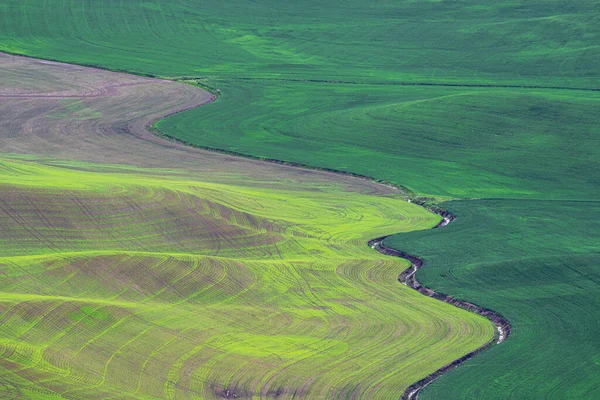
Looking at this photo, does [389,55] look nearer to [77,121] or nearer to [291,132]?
[291,132]

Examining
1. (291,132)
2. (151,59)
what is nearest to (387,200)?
(291,132)

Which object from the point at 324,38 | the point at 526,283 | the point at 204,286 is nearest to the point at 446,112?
the point at 324,38

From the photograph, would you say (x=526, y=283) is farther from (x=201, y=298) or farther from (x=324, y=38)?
(x=324, y=38)

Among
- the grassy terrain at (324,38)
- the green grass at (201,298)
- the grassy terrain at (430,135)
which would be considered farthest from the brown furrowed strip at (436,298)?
the grassy terrain at (324,38)

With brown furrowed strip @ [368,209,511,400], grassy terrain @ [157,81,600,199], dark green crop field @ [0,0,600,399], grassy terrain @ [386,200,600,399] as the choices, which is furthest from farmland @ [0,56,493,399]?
grassy terrain @ [157,81,600,199]

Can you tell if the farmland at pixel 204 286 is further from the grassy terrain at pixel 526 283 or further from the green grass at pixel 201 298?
the grassy terrain at pixel 526 283

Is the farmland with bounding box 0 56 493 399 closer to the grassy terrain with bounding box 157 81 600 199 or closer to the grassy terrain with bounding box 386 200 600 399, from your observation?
the grassy terrain with bounding box 386 200 600 399
